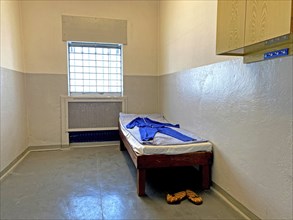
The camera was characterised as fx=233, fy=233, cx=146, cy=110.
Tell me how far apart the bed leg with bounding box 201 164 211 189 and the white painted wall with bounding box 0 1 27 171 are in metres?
2.43

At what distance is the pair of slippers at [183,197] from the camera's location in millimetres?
2211

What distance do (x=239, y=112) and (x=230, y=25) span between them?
75 cm

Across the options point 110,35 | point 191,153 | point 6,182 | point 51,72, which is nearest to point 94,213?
point 191,153

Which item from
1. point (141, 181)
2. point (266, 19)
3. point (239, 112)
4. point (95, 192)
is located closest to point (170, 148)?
point (141, 181)

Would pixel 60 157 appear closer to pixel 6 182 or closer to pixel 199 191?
pixel 6 182

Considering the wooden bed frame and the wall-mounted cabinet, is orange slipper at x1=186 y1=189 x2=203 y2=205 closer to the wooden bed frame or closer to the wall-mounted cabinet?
the wooden bed frame

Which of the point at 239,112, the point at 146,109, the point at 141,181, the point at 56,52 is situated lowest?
the point at 141,181

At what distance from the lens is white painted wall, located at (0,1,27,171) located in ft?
10.0

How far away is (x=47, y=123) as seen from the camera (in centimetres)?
421

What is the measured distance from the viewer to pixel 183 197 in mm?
2293

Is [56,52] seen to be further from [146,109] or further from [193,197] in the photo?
[193,197]

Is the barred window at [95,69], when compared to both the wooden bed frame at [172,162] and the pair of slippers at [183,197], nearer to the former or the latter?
the wooden bed frame at [172,162]

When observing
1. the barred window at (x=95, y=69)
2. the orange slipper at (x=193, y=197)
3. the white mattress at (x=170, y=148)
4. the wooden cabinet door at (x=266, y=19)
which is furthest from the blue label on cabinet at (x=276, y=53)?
the barred window at (x=95, y=69)

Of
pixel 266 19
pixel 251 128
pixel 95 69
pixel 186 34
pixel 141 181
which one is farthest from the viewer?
pixel 95 69
